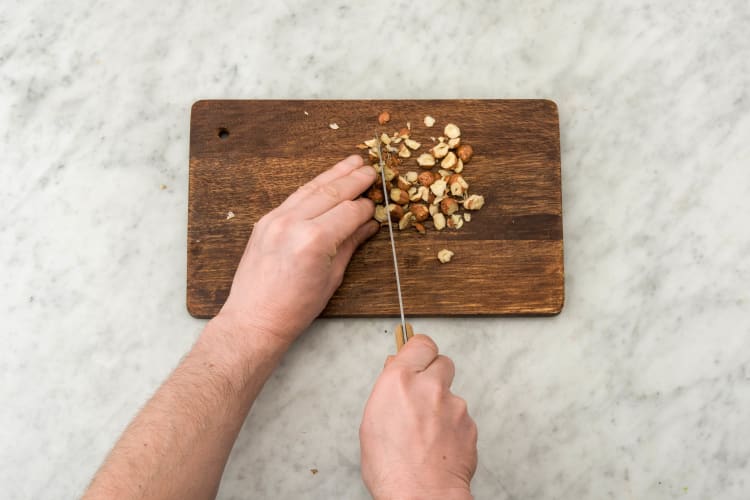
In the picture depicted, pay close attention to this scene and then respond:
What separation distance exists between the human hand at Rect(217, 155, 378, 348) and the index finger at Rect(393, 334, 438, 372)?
0.19 metres

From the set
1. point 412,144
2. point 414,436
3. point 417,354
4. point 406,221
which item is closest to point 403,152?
point 412,144

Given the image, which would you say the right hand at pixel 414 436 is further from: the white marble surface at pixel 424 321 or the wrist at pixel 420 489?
the white marble surface at pixel 424 321

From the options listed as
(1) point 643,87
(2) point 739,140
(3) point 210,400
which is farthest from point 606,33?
(3) point 210,400

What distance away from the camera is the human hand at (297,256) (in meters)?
1.05

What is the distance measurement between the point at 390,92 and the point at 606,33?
43cm

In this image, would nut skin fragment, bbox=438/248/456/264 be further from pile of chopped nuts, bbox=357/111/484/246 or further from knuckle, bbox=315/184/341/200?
knuckle, bbox=315/184/341/200

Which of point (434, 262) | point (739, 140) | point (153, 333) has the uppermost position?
point (739, 140)

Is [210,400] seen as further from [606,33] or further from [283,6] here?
[606,33]

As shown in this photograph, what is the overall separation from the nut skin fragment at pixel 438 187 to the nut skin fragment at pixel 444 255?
0.10m


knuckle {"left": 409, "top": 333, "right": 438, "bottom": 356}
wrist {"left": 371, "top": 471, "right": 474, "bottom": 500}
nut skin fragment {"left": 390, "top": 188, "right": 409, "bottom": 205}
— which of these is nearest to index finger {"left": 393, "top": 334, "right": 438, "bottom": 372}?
knuckle {"left": 409, "top": 333, "right": 438, "bottom": 356}

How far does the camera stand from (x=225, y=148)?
1147mm

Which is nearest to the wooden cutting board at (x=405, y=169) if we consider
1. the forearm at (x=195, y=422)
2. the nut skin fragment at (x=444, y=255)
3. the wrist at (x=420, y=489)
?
the nut skin fragment at (x=444, y=255)

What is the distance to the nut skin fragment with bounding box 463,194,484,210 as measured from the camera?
112 centimetres

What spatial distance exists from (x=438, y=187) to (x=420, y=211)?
0.17 ft
